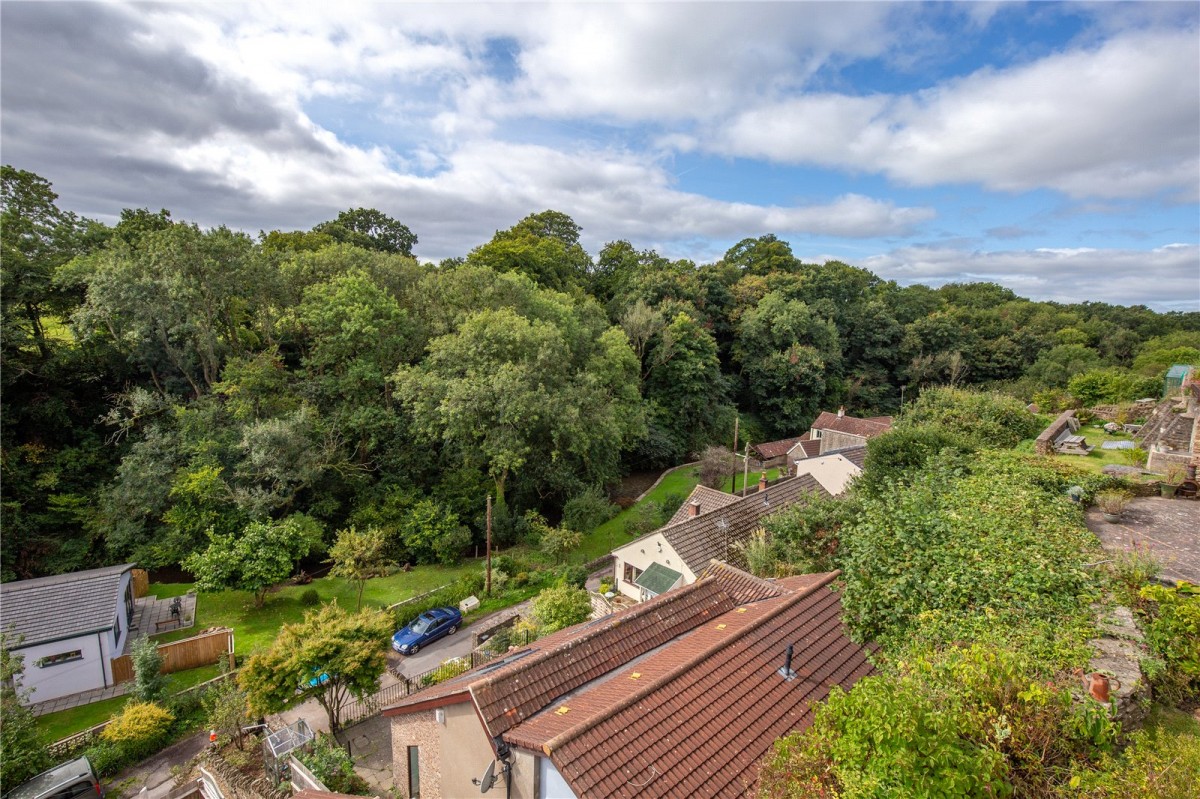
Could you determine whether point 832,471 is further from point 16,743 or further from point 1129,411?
point 16,743

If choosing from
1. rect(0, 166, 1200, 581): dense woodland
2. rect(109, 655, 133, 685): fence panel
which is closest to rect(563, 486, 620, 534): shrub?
rect(0, 166, 1200, 581): dense woodland

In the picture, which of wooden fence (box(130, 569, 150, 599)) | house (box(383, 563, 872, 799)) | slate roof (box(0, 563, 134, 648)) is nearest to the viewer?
→ house (box(383, 563, 872, 799))

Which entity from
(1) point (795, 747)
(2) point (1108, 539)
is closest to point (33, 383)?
(1) point (795, 747)

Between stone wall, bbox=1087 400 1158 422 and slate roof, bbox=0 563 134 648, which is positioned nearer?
slate roof, bbox=0 563 134 648

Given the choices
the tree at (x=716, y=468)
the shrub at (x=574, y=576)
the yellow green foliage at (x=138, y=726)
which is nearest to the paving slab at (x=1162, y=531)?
the shrub at (x=574, y=576)

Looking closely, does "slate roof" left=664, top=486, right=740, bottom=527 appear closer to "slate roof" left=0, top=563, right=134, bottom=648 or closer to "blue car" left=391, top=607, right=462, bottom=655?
"blue car" left=391, top=607, right=462, bottom=655

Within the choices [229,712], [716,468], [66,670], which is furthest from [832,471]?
[66,670]

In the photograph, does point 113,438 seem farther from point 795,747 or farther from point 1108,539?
point 1108,539

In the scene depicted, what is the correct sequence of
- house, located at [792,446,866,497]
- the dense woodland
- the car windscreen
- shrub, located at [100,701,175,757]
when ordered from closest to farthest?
shrub, located at [100,701,175,757]
the car windscreen
the dense woodland
house, located at [792,446,866,497]

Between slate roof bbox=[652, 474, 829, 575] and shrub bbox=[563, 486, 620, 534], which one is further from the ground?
slate roof bbox=[652, 474, 829, 575]
